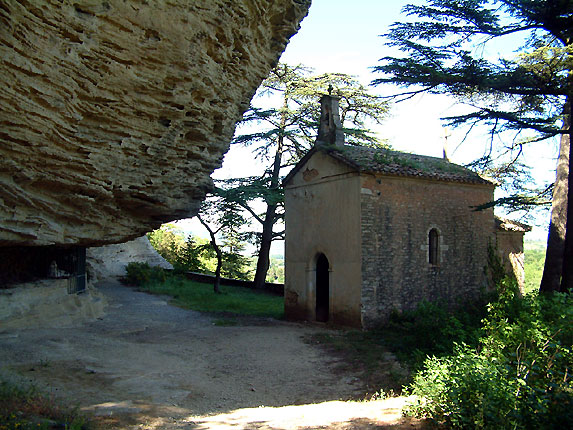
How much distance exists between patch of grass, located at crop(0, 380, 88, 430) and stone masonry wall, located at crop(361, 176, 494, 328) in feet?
33.4

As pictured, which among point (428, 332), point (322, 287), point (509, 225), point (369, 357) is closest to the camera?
point (369, 357)

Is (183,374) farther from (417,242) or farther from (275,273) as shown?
(275,273)

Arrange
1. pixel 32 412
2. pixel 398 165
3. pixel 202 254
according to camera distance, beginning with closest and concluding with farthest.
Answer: pixel 32 412 < pixel 398 165 < pixel 202 254

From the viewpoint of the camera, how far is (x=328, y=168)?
1672 centimetres

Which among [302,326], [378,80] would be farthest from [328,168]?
[302,326]

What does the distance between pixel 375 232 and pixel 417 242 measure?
179cm

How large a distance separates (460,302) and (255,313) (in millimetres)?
7775

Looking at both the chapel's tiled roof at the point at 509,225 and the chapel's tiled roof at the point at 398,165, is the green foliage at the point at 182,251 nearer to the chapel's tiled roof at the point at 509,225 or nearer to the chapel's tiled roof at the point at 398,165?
the chapel's tiled roof at the point at 398,165

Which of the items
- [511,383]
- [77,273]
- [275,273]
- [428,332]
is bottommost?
[275,273]

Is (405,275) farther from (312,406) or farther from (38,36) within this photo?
(38,36)

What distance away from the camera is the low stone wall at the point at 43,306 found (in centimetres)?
1074

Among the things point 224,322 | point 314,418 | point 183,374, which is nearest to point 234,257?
point 224,322

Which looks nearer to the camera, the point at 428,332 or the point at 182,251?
the point at 428,332

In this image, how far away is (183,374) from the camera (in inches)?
372
